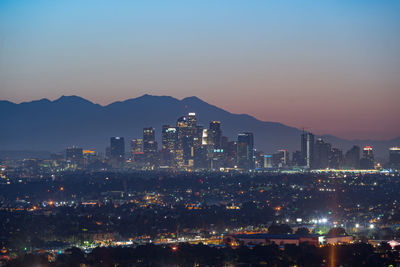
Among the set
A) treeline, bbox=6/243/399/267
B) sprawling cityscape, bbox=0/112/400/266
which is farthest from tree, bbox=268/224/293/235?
treeline, bbox=6/243/399/267

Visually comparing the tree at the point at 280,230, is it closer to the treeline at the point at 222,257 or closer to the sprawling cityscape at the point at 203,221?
the sprawling cityscape at the point at 203,221

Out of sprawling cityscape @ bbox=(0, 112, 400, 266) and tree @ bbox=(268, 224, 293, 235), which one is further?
tree @ bbox=(268, 224, 293, 235)

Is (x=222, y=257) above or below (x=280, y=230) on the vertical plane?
below

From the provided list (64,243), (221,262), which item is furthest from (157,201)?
(221,262)

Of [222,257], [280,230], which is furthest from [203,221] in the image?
[222,257]

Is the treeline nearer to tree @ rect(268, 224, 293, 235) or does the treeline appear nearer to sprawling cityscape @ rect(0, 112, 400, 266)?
sprawling cityscape @ rect(0, 112, 400, 266)

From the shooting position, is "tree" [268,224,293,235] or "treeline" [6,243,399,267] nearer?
"treeline" [6,243,399,267]

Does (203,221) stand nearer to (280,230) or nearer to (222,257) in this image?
(280,230)

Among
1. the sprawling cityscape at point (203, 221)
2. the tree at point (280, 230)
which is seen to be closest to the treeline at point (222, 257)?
the sprawling cityscape at point (203, 221)

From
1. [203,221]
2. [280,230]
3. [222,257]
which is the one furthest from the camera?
[203,221]

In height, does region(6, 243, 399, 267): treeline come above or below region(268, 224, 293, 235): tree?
below

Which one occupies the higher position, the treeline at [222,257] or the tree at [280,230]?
the tree at [280,230]

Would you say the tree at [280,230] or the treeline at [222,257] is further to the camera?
the tree at [280,230]
